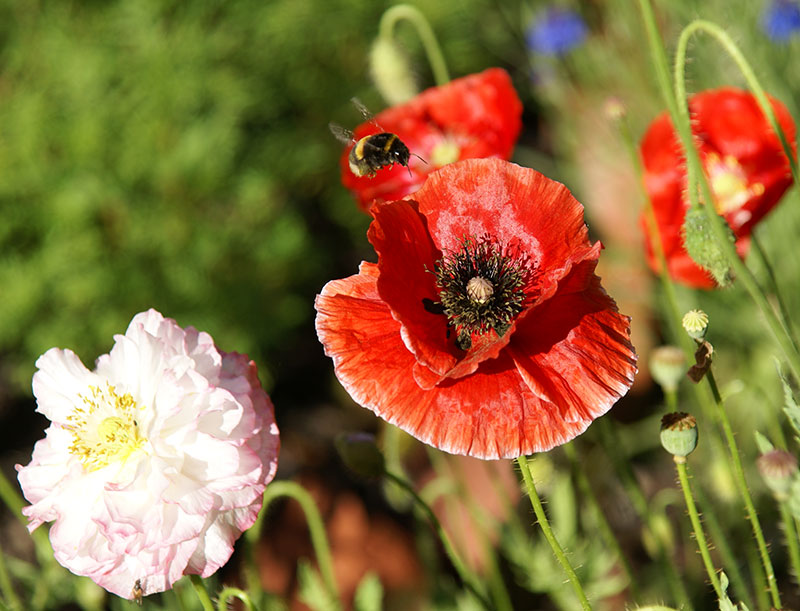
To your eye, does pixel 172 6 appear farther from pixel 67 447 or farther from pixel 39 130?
pixel 67 447

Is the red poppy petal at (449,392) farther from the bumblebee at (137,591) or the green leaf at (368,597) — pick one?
the green leaf at (368,597)

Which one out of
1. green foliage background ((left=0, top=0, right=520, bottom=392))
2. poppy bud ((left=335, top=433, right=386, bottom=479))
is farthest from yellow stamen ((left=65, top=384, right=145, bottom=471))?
green foliage background ((left=0, top=0, right=520, bottom=392))

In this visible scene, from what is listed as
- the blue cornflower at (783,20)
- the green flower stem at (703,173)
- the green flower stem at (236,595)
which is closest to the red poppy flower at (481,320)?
the green flower stem at (703,173)

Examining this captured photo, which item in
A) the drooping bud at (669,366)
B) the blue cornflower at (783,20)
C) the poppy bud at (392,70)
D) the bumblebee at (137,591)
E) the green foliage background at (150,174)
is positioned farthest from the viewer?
the green foliage background at (150,174)

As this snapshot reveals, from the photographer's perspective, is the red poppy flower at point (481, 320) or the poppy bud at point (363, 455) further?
the poppy bud at point (363, 455)

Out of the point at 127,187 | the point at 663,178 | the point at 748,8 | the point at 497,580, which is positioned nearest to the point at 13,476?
the point at 127,187

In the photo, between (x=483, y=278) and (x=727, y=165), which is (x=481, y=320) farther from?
(x=727, y=165)
